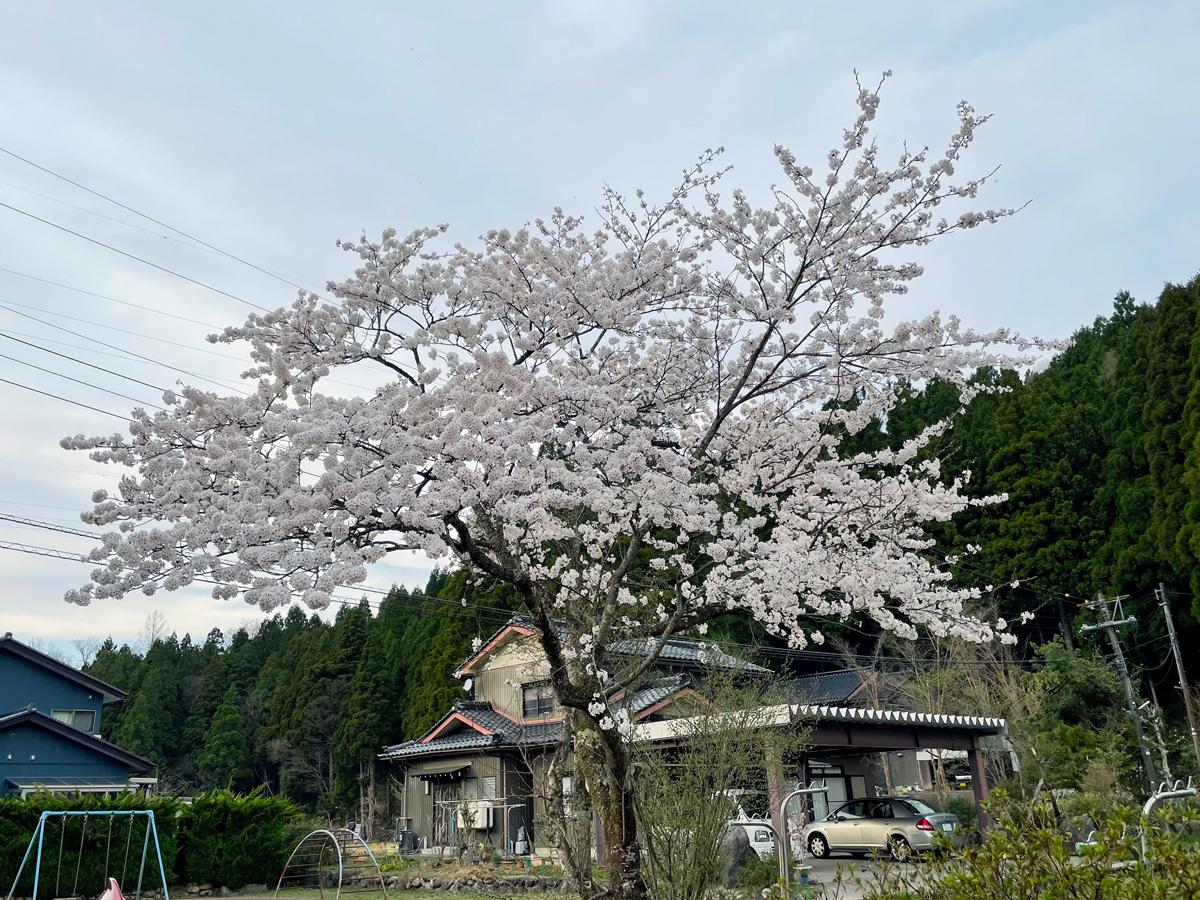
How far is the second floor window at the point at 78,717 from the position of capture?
814 inches

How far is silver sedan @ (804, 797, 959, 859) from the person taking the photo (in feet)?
45.5

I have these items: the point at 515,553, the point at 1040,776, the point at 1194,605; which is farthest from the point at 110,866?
the point at 1194,605

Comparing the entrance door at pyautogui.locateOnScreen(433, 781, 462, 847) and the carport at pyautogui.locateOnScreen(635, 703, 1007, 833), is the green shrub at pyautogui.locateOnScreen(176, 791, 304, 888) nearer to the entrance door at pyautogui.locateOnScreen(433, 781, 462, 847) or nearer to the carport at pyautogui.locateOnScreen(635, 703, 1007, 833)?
the entrance door at pyautogui.locateOnScreen(433, 781, 462, 847)

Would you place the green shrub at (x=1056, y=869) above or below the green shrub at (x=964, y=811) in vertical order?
above

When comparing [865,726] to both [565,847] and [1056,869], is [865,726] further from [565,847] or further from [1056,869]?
[1056,869]

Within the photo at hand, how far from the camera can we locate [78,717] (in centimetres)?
2106

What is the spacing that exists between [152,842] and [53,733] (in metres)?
7.65

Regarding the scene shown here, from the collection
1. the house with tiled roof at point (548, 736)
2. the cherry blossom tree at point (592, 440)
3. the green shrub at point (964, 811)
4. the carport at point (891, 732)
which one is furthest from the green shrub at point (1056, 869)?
the green shrub at point (964, 811)

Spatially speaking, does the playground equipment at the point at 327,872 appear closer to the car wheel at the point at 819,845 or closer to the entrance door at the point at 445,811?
the entrance door at the point at 445,811

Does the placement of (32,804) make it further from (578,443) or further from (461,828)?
(578,443)

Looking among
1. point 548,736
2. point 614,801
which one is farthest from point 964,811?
point 614,801

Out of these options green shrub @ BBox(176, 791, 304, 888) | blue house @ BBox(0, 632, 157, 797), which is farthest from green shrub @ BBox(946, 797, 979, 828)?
blue house @ BBox(0, 632, 157, 797)

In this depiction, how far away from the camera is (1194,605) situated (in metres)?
18.6

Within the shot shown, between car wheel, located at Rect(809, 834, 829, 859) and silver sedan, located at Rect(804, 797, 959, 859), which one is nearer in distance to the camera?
silver sedan, located at Rect(804, 797, 959, 859)
